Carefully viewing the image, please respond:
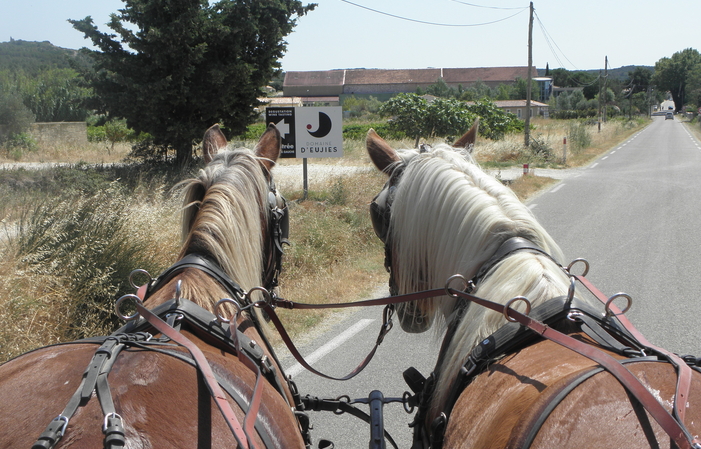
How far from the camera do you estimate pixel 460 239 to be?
206 cm

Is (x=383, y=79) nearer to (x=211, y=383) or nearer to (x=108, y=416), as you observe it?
(x=211, y=383)

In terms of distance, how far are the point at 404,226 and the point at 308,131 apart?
25.9ft

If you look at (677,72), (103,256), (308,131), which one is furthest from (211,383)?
(677,72)

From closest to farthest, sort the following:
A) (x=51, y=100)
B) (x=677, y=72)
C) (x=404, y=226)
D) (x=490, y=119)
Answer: (x=404, y=226), (x=490, y=119), (x=51, y=100), (x=677, y=72)

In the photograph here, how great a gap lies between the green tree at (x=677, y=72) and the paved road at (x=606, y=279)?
122m

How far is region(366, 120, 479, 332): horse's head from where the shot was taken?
2279 mm

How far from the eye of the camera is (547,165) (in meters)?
20.8

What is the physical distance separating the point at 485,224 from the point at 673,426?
0.99 metres

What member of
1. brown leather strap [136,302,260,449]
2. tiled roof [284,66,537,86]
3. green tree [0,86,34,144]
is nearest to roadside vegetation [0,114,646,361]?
brown leather strap [136,302,260,449]

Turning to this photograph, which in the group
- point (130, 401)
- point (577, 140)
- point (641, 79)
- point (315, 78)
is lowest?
point (130, 401)

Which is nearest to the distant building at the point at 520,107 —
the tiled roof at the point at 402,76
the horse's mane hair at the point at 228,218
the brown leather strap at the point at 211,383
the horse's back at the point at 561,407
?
the tiled roof at the point at 402,76

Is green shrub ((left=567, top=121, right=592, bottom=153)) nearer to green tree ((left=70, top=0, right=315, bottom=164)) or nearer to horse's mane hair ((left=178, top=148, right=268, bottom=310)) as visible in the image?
green tree ((left=70, top=0, right=315, bottom=164))

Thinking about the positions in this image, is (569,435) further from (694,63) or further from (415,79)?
(694,63)

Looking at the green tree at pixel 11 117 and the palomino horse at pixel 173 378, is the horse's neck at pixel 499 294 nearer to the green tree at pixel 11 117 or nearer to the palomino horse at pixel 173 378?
the palomino horse at pixel 173 378
